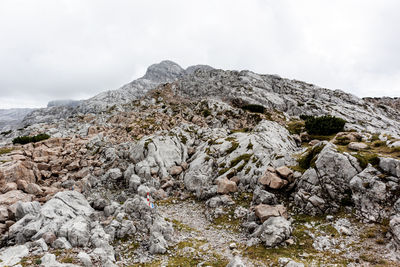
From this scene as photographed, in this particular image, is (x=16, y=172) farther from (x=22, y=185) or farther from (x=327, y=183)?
(x=327, y=183)

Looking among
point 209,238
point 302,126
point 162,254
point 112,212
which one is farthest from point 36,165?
point 302,126

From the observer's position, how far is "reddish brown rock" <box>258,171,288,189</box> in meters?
22.8

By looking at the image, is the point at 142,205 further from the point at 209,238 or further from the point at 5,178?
the point at 5,178

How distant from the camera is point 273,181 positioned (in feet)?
75.8

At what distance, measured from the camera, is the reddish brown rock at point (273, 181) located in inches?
897

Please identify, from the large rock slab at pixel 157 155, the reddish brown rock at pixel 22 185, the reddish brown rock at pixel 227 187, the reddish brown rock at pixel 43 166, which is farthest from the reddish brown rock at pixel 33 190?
the reddish brown rock at pixel 227 187

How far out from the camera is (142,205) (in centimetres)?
2188

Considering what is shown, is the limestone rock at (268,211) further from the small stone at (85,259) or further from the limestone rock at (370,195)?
the small stone at (85,259)

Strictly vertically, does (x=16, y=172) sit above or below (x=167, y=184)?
above

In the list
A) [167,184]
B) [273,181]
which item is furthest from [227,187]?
[167,184]

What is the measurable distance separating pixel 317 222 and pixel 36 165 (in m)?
42.0

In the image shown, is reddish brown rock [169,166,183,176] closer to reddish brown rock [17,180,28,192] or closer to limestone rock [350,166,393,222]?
reddish brown rock [17,180,28,192]

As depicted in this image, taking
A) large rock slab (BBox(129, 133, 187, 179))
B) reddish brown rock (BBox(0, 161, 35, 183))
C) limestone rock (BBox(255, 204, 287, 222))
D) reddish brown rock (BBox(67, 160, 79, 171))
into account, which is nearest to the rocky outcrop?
limestone rock (BBox(255, 204, 287, 222))

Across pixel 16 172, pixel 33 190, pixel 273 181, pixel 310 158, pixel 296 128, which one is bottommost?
pixel 33 190
